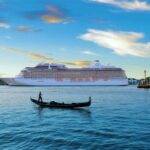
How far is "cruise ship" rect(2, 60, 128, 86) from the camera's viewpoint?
588ft

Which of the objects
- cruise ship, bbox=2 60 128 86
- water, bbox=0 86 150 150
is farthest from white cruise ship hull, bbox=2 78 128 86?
water, bbox=0 86 150 150

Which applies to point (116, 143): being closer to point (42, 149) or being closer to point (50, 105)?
point (42, 149)

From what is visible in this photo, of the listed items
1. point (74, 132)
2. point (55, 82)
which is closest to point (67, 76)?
point (55, 82)

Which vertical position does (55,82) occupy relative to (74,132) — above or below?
above

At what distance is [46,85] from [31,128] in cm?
14559

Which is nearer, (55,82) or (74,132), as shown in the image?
(74,132)

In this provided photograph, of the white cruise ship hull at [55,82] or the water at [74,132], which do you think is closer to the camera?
the water at [74,132]

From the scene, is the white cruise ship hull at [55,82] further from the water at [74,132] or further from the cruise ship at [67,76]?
the water at [74,132]

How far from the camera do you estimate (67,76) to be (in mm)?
182125

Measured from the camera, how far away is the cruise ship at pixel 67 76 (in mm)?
179250

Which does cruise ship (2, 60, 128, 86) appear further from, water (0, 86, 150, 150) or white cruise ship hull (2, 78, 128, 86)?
water (0, 86, 150, 150)

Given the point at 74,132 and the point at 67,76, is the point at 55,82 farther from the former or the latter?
the point at 74,132

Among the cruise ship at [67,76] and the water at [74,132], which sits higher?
the cruise ship at [67,76]

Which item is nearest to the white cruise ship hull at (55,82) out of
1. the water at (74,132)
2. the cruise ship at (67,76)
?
the cruise ship at (67,76)
